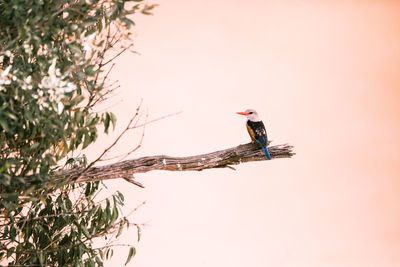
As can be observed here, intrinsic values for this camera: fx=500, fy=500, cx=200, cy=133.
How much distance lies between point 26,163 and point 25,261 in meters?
0.78

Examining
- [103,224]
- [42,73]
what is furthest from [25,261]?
[42,73]

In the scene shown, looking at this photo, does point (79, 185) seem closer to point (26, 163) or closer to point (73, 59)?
point (26, 163)

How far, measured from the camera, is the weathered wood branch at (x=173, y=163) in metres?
3.03

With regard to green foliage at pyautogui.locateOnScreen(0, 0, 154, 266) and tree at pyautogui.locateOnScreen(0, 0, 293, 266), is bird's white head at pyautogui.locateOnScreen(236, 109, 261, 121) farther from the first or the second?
green foliage at pyautogui.locateOnScreen(0, 0, 154, 266)

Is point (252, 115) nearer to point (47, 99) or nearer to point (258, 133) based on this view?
point (258, 133)

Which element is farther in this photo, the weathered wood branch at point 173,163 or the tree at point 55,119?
the weathered wood branch at point 173,163

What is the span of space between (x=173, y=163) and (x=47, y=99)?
3.39 ft

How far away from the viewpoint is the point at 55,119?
2502 mm

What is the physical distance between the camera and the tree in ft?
7.95

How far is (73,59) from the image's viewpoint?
2738 millimetres

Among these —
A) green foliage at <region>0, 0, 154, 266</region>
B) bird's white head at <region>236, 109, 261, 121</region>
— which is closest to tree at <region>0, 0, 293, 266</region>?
green foliage at <region>0, 0, 154, 266</region>

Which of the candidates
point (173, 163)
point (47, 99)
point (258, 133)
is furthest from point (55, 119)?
point (258, 133)

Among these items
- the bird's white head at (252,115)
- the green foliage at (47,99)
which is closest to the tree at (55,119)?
the green foliage at (47,99)

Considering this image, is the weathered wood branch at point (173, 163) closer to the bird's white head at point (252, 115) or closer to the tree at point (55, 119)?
the tree at point (55, 119)
